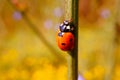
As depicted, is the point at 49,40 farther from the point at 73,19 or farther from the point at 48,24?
the point at 73,19

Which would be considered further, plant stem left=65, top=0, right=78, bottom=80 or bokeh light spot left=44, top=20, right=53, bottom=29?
bokeh light spot left=44, top=20, right=53, bottom=29

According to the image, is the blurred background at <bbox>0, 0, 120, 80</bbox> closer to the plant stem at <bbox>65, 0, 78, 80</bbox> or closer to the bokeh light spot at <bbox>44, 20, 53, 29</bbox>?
the bokeh light spot at <bbox>44, 20, 53, 29</bbox>

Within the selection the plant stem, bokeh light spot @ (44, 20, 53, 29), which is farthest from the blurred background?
the plant stem

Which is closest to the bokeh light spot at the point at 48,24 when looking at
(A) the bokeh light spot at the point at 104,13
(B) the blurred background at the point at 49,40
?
(B) the blurred background at the point at 49,40

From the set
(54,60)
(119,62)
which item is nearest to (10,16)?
(54,60)

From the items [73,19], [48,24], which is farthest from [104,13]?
[73,19]

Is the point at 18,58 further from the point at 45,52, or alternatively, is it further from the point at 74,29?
the point at 74,29

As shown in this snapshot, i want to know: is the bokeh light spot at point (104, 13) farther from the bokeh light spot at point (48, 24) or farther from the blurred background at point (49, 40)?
the bokeh light spot at point (48, 24)

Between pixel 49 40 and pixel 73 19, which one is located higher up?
pixel 73 19
